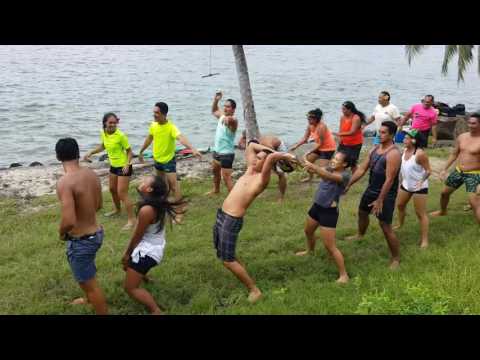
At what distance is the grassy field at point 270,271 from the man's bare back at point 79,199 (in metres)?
1.07

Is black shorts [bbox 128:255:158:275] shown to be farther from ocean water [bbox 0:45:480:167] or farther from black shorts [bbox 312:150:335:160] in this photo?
ocean water [bbox 0:45:480:167]

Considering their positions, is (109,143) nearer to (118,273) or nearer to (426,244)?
(118,273)

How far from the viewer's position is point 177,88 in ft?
94.3

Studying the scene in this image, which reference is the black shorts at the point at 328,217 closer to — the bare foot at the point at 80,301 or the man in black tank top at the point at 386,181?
the man in black tank top at the point at 386,181

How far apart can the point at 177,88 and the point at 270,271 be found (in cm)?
2343

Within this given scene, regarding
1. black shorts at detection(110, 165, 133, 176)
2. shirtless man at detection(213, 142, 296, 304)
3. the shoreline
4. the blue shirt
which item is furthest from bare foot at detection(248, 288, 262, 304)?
the shoreline

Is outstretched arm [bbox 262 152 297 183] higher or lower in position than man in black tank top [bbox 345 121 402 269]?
higher

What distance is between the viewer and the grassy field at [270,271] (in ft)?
17.5

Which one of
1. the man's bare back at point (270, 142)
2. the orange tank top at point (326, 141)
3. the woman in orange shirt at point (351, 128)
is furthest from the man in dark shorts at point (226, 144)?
the man's bare back at point (270, 142)

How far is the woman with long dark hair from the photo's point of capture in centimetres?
520

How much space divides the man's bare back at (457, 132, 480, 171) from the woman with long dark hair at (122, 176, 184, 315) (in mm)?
4502

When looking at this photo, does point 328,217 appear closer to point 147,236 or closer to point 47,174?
point 147,236
